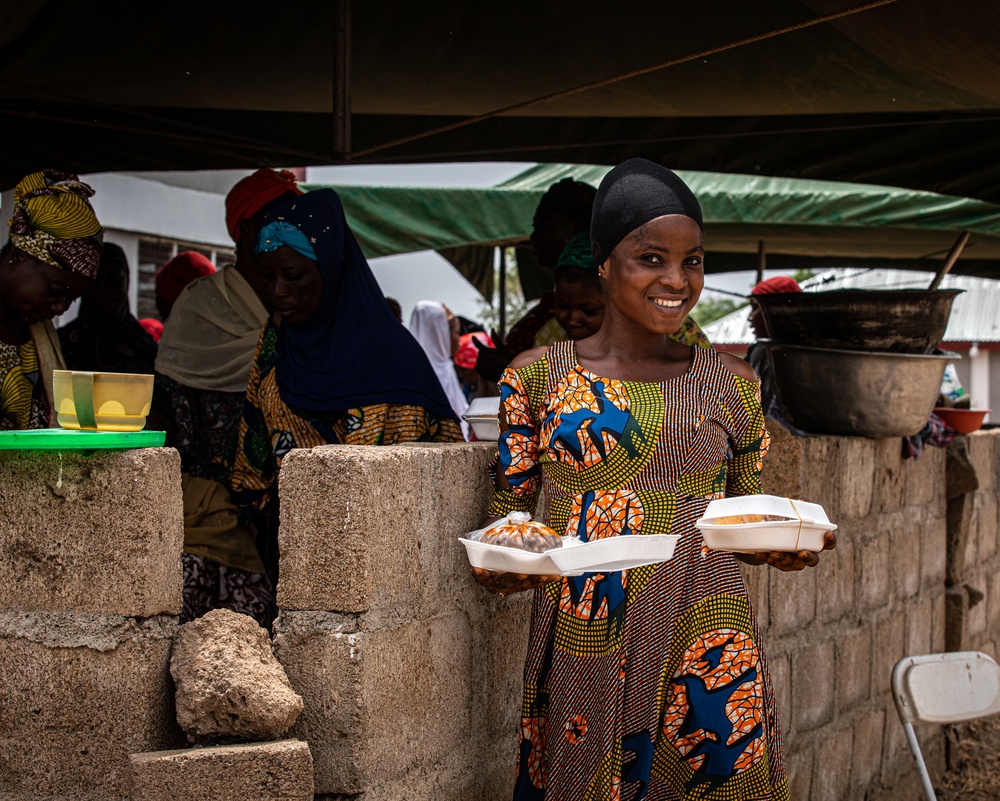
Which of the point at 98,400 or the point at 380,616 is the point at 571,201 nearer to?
the point at 380,616

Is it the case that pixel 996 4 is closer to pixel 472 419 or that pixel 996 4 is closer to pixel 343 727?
pixel 472 419

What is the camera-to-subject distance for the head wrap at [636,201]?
8.39 feet

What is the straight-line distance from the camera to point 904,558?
18.4 feet

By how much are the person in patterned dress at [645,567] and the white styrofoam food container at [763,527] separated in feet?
0.59

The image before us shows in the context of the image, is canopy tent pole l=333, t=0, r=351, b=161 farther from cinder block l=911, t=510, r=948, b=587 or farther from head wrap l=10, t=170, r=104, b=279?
cinder block l=911, t=510, r=948, b=587

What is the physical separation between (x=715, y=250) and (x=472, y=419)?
6795 mm

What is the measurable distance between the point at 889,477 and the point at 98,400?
3.97 metres

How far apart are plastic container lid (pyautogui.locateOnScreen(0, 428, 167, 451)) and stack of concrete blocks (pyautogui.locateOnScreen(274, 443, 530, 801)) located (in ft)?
1.11

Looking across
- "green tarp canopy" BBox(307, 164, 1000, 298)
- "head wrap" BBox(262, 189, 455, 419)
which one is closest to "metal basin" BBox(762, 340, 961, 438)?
"green tarp canopy" BBox(307, 164, 1000, 298)

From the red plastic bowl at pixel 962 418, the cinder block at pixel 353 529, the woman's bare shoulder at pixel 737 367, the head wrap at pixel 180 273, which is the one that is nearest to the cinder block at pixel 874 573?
the red plastic bowl at pixel 962 418

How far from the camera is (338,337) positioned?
3.68 m

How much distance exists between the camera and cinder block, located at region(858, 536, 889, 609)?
5.07m

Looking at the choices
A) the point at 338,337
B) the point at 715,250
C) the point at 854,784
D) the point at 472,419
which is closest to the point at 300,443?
the point at 338,337

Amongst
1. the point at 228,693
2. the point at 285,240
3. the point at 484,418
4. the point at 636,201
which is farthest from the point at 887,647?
the point at 228,693
